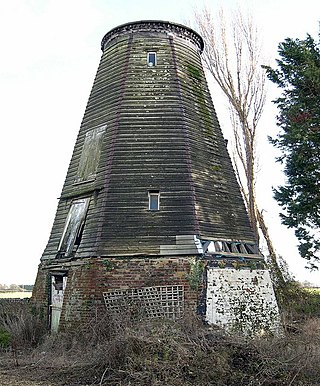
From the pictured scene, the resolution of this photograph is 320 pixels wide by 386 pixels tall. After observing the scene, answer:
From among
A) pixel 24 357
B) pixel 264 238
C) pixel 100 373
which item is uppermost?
pixel 264 238

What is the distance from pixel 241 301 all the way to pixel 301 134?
17.3 feet

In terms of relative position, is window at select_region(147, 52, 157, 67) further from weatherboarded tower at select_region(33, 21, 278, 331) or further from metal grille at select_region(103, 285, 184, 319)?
metal grille at select_region(103, 285, 184, 319)

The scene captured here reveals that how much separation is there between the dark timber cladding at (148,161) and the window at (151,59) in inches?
1.3

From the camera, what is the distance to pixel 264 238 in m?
21.3

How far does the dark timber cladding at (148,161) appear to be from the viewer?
12.7m

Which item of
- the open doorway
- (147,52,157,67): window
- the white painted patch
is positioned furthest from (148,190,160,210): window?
(147,52,157,67): window

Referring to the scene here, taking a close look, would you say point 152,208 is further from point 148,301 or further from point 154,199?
point 148,301

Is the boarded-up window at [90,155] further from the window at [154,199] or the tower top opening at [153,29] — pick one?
the tower top opening at [153,29]

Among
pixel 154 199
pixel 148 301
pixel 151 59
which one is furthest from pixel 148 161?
pixel 148 301

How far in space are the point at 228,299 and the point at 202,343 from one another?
3323 millimetres

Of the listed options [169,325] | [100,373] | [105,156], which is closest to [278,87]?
[105,156]

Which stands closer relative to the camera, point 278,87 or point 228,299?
point 228,299

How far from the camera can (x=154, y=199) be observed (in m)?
13.1

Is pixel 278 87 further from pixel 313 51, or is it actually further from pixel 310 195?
pixel 310 195
